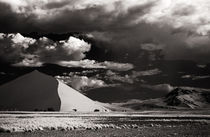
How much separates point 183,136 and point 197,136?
101cm

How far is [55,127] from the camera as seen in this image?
30766mm

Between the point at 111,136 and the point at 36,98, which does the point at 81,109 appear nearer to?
the point at 36,98

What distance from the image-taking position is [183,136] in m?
25.0

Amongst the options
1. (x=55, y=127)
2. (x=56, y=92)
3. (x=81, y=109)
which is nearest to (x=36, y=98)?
(x=56, y=92)

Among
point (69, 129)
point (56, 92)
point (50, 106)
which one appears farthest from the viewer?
point (56, 92)

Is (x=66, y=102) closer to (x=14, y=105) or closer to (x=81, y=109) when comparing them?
(x=81, y=109)

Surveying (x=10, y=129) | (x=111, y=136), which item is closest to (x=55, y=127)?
(x=10, y=129)

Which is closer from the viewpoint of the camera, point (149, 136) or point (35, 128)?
point (149, 136)

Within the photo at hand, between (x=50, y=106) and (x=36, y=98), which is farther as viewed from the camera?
(x=36, y=98)

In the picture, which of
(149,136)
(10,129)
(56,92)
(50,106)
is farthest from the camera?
(56,92)

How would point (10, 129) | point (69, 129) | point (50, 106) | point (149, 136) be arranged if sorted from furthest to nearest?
point (50, 106) < point (69, 129) < point (10, 129) < point (149, 136)

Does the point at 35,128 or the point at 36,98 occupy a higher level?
the point at 36,98

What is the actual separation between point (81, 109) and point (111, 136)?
173 m

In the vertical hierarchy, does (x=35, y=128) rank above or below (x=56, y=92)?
below
